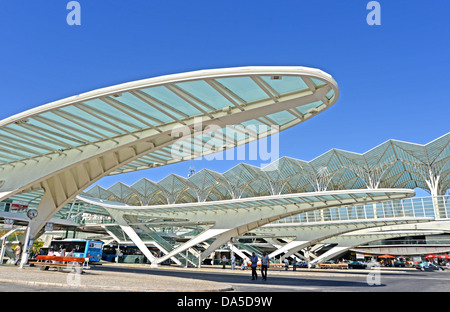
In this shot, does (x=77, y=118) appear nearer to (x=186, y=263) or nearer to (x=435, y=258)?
(x=186, y=263)

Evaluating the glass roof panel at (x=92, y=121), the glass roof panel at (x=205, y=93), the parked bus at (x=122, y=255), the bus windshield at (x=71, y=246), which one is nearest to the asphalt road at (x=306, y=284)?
the glass roof panel at (x=92, y=121)

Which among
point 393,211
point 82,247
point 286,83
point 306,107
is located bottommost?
point 82,247

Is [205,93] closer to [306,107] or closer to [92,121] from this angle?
[306,107]

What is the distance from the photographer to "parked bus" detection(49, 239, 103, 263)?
28984 millimetres

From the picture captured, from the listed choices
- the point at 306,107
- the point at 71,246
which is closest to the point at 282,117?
the point at 306,107

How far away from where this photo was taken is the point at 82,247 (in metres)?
29.3

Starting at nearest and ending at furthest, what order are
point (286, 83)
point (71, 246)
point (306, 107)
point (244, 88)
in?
1. point (286, 83)
2. point (244, 88)
3. point (306, 107)
4. point (71, 246)

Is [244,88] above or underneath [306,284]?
above

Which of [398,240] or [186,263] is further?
[398,240]

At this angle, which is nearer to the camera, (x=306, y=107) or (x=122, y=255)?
(x=306, y=107)

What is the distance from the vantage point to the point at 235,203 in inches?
1123

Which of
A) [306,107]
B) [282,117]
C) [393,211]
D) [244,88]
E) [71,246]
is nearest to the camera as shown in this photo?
[244,88]
